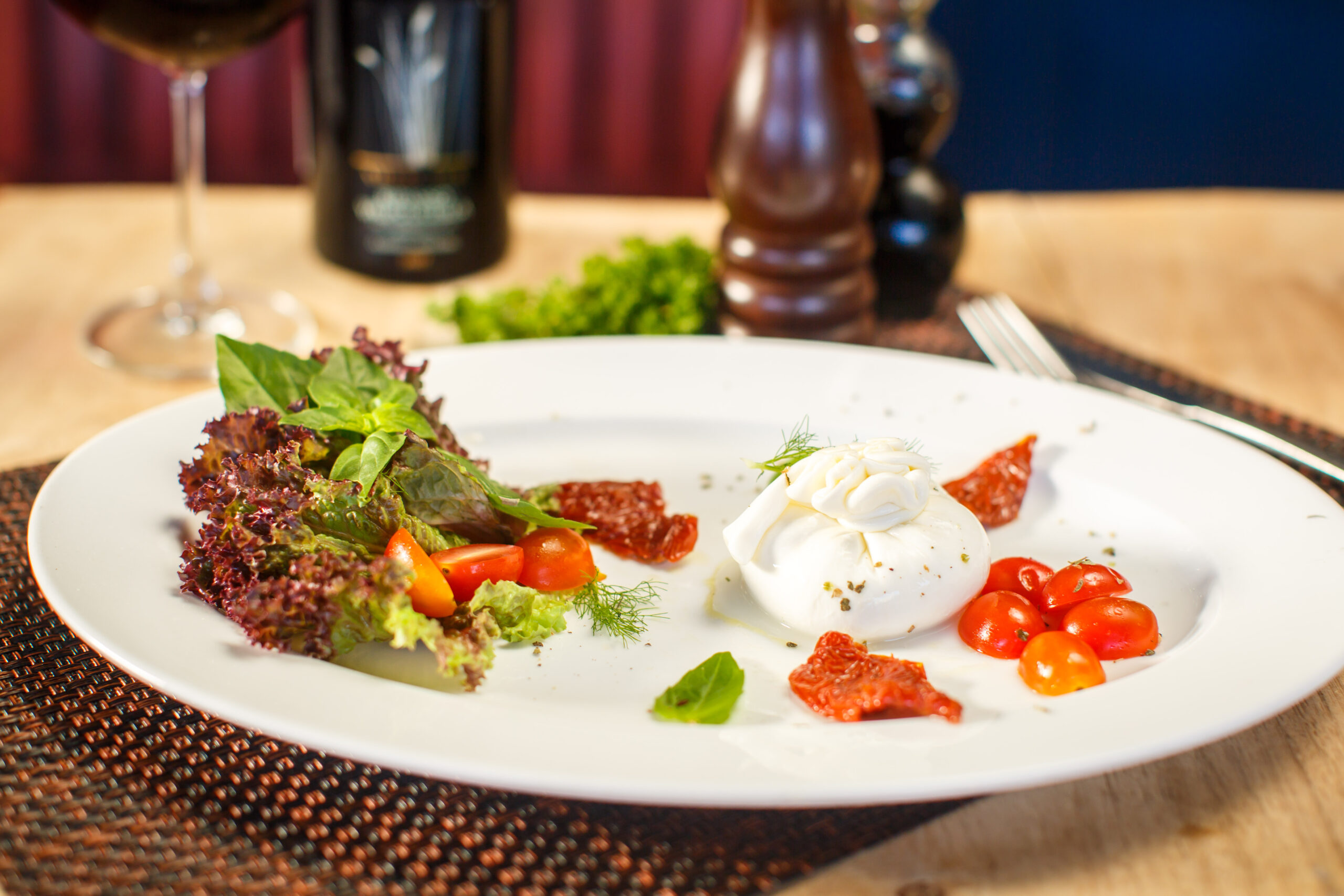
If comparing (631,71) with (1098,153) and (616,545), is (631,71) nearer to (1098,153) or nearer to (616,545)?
(1098,153)

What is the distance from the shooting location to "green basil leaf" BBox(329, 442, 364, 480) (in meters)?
1.05

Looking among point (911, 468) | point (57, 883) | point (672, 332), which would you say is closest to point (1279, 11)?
point (672, 332)

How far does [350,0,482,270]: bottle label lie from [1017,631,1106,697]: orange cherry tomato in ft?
4.23

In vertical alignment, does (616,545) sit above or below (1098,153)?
above

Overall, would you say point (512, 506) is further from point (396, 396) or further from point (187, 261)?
point (187, 261)

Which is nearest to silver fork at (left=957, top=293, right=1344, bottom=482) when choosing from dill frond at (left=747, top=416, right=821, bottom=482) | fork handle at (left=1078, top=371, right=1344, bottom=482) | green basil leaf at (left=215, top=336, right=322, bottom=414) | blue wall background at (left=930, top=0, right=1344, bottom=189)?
fork handle at (left=1078, top=371, right=1344, bottom=482)

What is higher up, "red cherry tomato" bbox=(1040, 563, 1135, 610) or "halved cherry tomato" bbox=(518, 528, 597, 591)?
"red cherry tomato" bbox=(1040, 563, 1135, 610)

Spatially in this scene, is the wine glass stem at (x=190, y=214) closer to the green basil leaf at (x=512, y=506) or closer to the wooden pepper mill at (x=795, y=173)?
the wooden pepper mill at (x=795, y=173)

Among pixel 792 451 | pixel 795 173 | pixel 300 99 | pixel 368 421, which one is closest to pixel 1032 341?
pixel 795 173

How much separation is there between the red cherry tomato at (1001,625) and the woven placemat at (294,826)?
213 mm

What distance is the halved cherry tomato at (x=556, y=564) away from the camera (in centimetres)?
109

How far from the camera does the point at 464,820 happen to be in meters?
0.80

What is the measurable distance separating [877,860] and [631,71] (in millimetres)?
2902

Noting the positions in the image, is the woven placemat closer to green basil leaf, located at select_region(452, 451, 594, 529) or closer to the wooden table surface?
the wooden table surface
